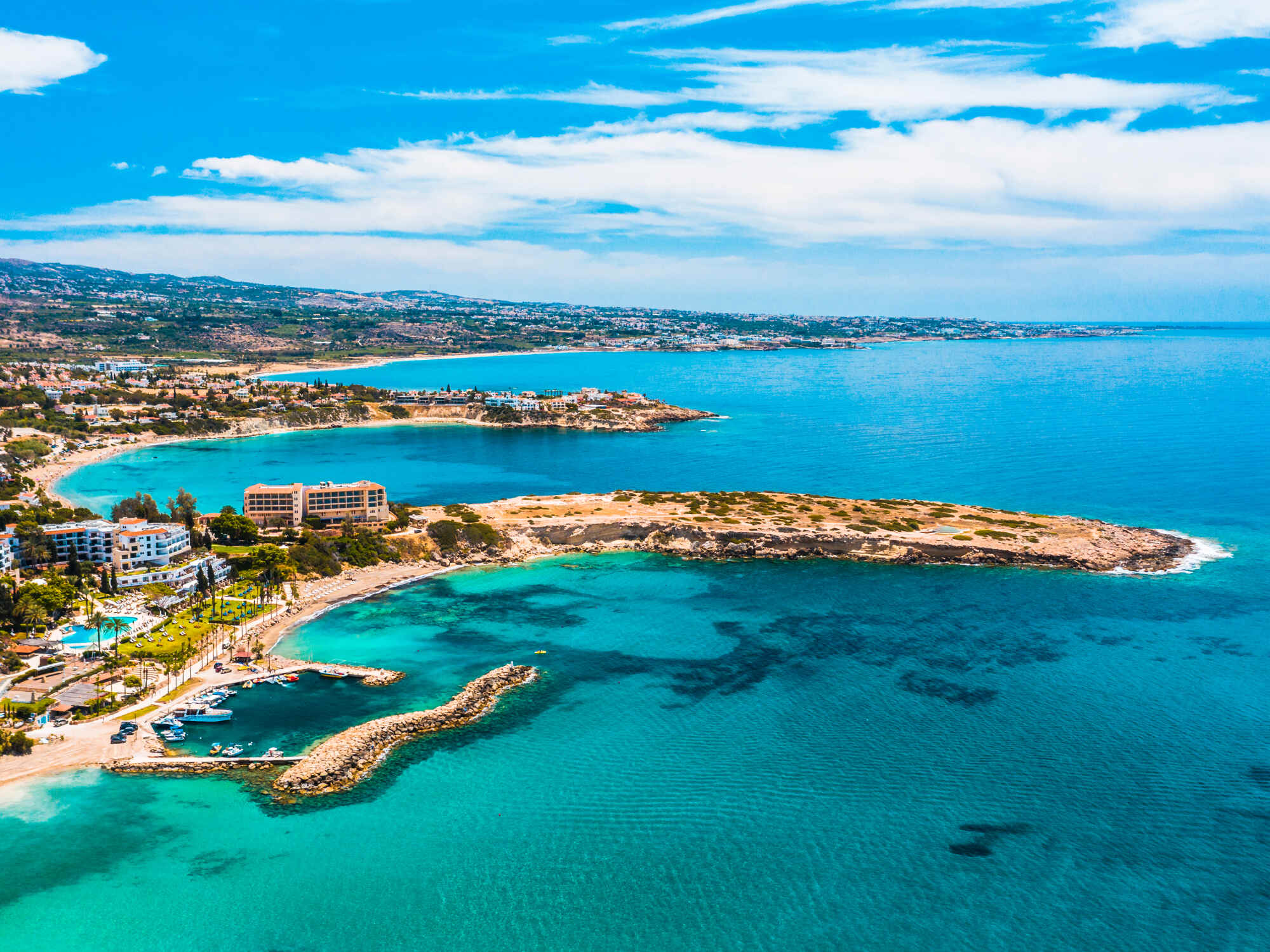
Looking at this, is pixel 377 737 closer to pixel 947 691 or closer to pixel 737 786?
pixel 737 786

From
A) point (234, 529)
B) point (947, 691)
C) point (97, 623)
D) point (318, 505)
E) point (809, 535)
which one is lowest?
point (947, 691)

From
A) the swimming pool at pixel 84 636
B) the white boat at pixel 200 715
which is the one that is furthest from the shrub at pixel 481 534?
the white boat at pixel 200 715

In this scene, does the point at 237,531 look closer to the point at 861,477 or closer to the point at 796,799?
the point at 796,799

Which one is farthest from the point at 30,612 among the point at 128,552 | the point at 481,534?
the point at 481,534

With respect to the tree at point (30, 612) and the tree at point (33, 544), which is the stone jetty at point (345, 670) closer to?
the tree at point (30, 612)


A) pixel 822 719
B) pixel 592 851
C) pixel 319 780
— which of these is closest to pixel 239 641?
pixel 319 780
